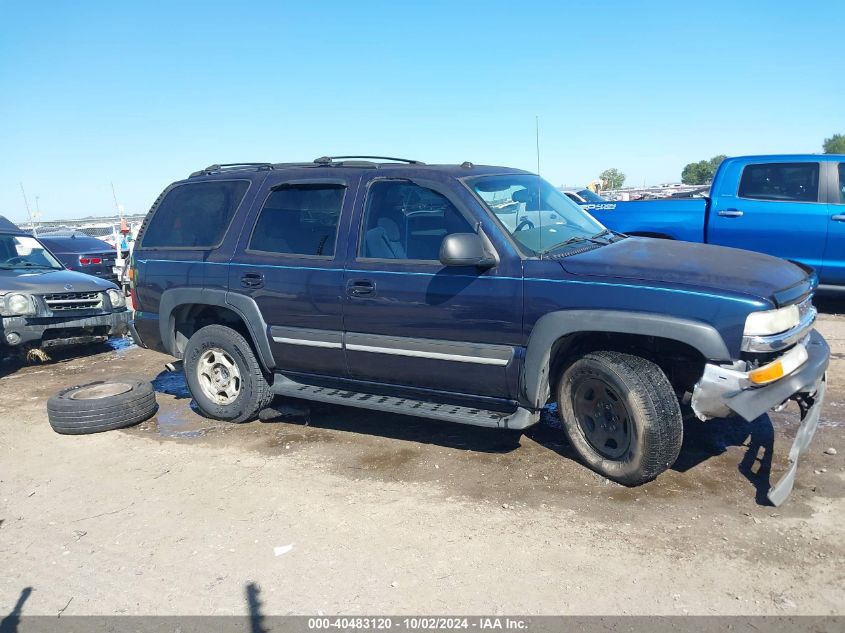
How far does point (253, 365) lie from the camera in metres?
5.19

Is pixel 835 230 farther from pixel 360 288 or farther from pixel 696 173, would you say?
pixel 696 173

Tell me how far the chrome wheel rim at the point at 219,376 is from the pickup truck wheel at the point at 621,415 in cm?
273

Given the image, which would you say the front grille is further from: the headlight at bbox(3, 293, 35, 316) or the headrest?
the headrest

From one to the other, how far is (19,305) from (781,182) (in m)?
9.05

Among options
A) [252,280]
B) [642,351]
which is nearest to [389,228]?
[252,280]

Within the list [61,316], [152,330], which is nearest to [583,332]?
[152,330]

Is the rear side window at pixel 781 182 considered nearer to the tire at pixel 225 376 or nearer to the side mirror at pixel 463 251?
the side mirror at pixel 463 251

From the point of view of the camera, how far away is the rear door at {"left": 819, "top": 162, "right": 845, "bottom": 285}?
24.5 ft

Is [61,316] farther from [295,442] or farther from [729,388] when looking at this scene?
[729,388]

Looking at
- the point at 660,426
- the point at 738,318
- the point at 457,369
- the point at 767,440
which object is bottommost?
the point at 767,440

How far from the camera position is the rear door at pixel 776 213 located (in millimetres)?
7609

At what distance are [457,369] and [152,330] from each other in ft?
9.69

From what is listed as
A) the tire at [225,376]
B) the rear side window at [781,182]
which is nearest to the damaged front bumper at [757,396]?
the tire at [225,376]

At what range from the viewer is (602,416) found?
157 inches
